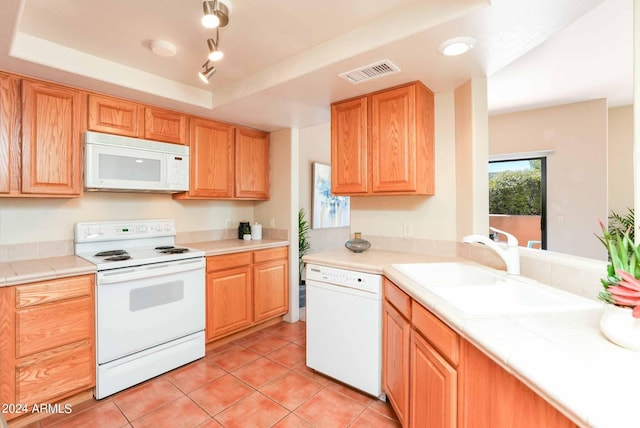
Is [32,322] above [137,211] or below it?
below

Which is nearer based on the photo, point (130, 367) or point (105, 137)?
point (130, 367)

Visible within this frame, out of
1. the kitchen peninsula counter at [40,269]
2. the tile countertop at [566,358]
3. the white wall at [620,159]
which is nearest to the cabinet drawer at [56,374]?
the kitchen peninsula counter at [40,269]

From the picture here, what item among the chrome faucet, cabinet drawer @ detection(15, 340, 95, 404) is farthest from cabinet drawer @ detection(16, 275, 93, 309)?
the chrome faucet

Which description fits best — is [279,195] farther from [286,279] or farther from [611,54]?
[611,54]

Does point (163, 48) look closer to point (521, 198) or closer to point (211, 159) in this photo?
point (211, 159)

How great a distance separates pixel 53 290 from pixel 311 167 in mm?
3386

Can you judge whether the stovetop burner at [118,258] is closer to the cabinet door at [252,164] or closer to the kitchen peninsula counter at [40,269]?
the kitchen peninsula counter at [40,269]

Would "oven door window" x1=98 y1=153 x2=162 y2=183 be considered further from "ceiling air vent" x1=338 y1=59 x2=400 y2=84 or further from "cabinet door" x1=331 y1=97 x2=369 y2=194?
"ceiling air vent" x1=338 y1=59 x2=400 y2=84

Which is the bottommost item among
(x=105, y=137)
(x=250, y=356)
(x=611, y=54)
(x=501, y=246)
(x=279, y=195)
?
(x=250, y=356)

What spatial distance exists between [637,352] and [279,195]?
3074 millimetres

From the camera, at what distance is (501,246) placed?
5.80 feet

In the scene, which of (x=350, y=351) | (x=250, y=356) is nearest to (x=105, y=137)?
(x=250, y=356)

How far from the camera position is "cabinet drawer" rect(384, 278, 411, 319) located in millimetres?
1604

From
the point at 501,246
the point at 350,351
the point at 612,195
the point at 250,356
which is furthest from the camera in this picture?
the point at 612,195
